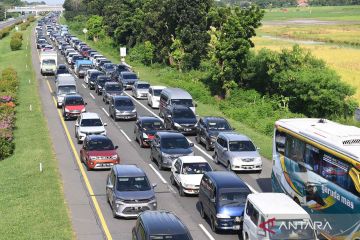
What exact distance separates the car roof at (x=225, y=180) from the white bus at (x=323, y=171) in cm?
233

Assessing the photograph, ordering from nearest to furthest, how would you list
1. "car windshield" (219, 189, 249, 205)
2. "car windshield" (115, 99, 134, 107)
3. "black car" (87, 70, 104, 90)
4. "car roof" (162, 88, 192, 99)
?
"car windshield" (219, 189, 249, 205), "car roof" (162, 88, 192, 99), "car windshield" (115, 99, 134, 107), "black car" (87, 70, 104, 90)

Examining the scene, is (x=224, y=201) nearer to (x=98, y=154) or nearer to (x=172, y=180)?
(x=172, y=180)

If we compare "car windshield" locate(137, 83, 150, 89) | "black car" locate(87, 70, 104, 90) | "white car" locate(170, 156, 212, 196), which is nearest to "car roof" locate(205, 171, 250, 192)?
"white car" locate(170, 156, 212, 196)

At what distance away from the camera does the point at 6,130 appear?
41688 mm

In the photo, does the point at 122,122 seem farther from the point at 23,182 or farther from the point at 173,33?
the point at 173,33

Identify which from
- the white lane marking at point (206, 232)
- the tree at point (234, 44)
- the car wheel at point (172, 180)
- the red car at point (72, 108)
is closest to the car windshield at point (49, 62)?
the tree at point (234, 44)

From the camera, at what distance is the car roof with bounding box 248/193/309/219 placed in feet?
63.2

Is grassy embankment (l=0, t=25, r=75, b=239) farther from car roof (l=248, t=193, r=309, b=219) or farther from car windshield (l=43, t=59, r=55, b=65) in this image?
car windshield (l=43, t=59, r=55, b=65)

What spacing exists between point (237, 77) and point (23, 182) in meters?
33.0

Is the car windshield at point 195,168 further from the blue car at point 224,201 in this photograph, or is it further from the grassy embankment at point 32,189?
the grassy embankment at point 32,189

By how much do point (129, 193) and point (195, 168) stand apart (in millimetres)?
4568

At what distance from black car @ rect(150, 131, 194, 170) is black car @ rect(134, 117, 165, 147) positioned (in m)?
3.32

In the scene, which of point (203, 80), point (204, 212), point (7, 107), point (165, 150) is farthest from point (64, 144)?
point (203, 80)

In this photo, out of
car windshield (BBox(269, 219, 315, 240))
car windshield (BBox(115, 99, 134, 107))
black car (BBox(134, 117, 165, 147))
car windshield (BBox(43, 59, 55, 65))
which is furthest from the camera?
car windshield (BBox(43, 59, 55, 65))
